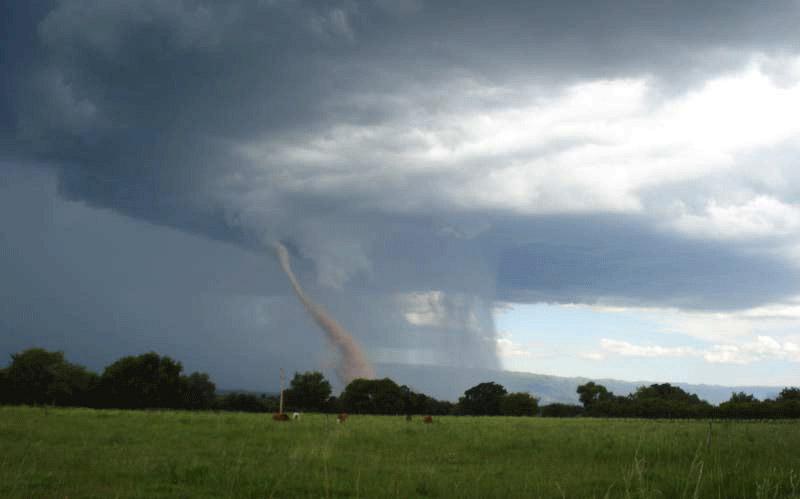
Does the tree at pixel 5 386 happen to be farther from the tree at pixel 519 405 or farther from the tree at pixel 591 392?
the tree at pixel 591 392

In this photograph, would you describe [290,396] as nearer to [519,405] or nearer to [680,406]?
[519,405]

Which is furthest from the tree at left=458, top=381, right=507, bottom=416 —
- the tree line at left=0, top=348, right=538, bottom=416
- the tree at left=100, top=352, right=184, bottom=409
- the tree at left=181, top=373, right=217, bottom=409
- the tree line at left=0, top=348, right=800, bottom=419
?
the tree at left=100, top=352, right=184, bottom=409

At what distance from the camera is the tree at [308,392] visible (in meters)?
113

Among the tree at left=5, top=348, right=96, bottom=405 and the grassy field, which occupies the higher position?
the tree at left=5, top=348, right=96, bottom=405

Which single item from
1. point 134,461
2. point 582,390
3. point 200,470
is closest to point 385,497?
point 200,470

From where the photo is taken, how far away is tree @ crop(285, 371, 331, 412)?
113 meters

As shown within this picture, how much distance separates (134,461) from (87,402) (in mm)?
81673

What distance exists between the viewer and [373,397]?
113812 millimetres

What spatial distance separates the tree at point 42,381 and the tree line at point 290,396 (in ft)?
0.38

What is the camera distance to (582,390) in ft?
465

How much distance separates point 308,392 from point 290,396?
3.35 meters

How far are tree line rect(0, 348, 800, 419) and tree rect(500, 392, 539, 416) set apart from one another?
18 cm

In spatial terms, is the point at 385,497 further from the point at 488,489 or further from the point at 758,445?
the point at 758,445

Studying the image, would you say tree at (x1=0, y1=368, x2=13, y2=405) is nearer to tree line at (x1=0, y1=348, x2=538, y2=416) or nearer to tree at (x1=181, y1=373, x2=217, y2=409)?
tree line at (x1=0, y1=348, x2=538, y2=416)
